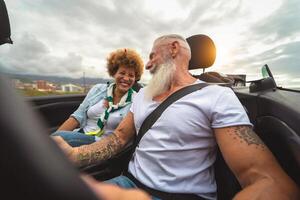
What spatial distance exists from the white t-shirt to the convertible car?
0.17 metres

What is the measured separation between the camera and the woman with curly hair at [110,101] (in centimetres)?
282

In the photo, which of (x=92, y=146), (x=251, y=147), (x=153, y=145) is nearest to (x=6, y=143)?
(x=251, y=147)

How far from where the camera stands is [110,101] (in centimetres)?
306

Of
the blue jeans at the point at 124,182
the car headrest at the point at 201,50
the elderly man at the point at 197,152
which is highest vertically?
the car headrest at the point at 201,50

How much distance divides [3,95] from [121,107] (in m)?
Answer: 2.51

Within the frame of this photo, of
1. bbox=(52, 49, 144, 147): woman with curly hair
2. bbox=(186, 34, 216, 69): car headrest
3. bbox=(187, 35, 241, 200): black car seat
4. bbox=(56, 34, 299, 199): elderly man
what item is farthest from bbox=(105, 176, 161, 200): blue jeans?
bbox=(186, 34, 216, 69): car headrest

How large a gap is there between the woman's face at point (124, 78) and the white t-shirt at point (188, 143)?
1282 mm

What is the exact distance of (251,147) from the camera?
5.06 feet

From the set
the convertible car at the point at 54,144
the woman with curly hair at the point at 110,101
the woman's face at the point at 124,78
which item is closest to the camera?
the convertible car at the point at 54,144

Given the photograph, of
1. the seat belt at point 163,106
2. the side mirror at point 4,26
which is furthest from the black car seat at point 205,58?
the side mirror at point 4,26

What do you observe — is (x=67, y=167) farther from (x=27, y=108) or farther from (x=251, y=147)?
(x=251, y=147)

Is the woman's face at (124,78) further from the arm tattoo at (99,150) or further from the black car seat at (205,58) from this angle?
the arm tattoo at (99,150)

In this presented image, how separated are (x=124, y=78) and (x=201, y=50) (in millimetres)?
876

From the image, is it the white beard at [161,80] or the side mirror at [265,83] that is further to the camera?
the white beard at [161,80]
